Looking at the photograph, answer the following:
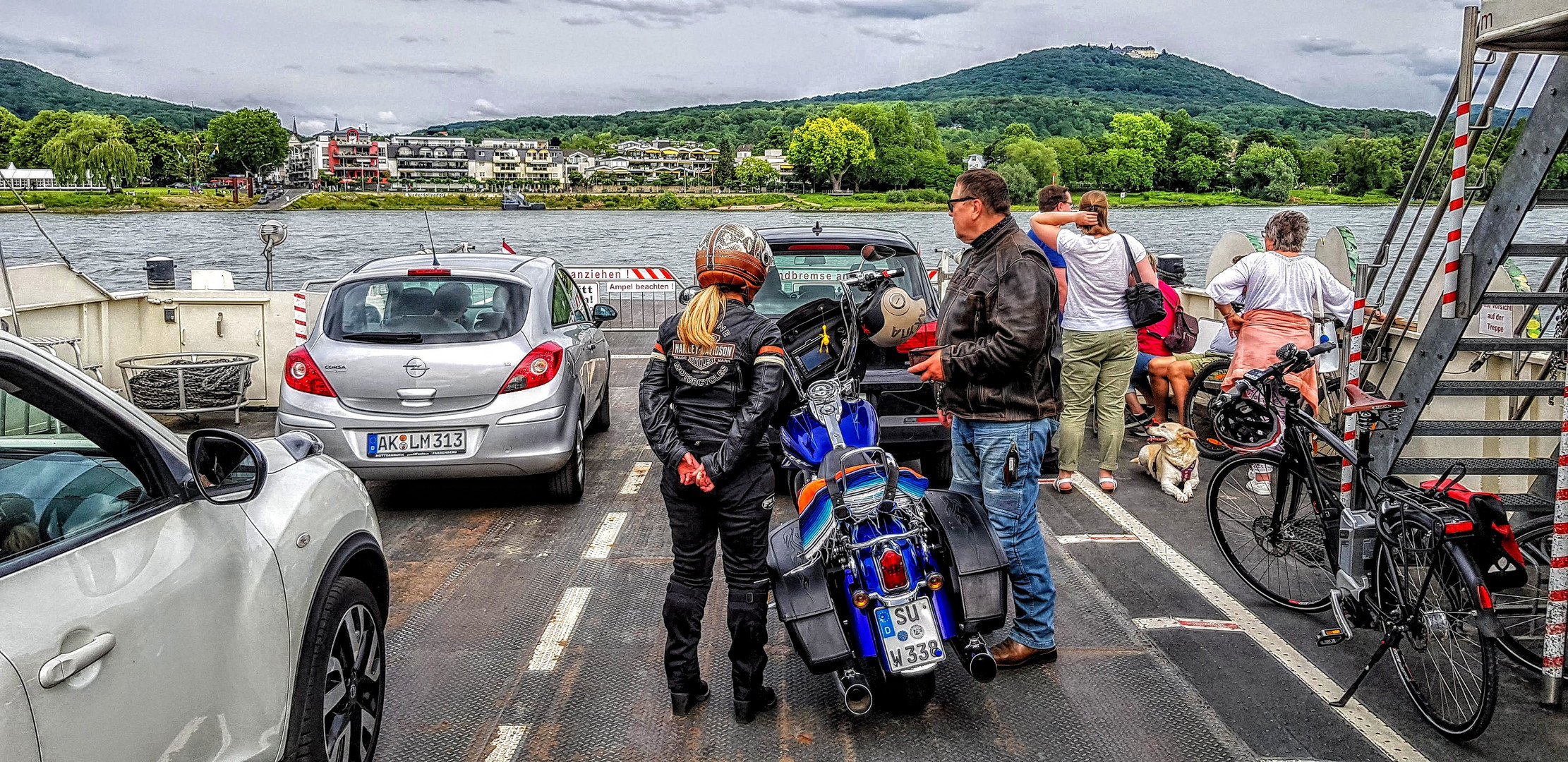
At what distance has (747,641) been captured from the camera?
4078mm

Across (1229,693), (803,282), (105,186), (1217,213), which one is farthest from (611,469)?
(105,186)

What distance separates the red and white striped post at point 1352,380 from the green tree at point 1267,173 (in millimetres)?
57652

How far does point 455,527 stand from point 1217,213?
7291 cm

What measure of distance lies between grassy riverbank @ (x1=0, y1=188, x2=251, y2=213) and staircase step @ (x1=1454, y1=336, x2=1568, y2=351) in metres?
69.3

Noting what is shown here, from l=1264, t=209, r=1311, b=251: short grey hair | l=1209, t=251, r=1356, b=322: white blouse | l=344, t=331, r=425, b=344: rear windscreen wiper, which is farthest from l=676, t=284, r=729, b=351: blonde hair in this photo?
l=1264, t=209, r=1311, b=251: short grey hair

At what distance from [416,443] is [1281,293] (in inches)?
214

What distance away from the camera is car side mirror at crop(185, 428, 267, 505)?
9.16ft

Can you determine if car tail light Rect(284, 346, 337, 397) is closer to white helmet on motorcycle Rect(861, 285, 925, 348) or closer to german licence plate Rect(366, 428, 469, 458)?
german licence plate Rect(366, 428, 469, 458)

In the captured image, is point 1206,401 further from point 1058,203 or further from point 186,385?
point 186,385

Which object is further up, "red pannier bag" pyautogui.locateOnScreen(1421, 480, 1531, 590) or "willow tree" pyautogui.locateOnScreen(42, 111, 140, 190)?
"willow tree" pyautogui.locateOnScreen(42, 111, 140, 190)

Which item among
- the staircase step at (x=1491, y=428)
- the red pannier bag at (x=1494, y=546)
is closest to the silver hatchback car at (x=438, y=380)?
the staircase step at (x=1491, y=428)

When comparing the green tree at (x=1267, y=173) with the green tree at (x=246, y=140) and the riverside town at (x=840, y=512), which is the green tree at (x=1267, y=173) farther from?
the green tree at (x=246, y=140)

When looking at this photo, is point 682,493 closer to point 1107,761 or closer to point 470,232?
point 1107,761

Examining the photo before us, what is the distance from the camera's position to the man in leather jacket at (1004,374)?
4.37 metres
